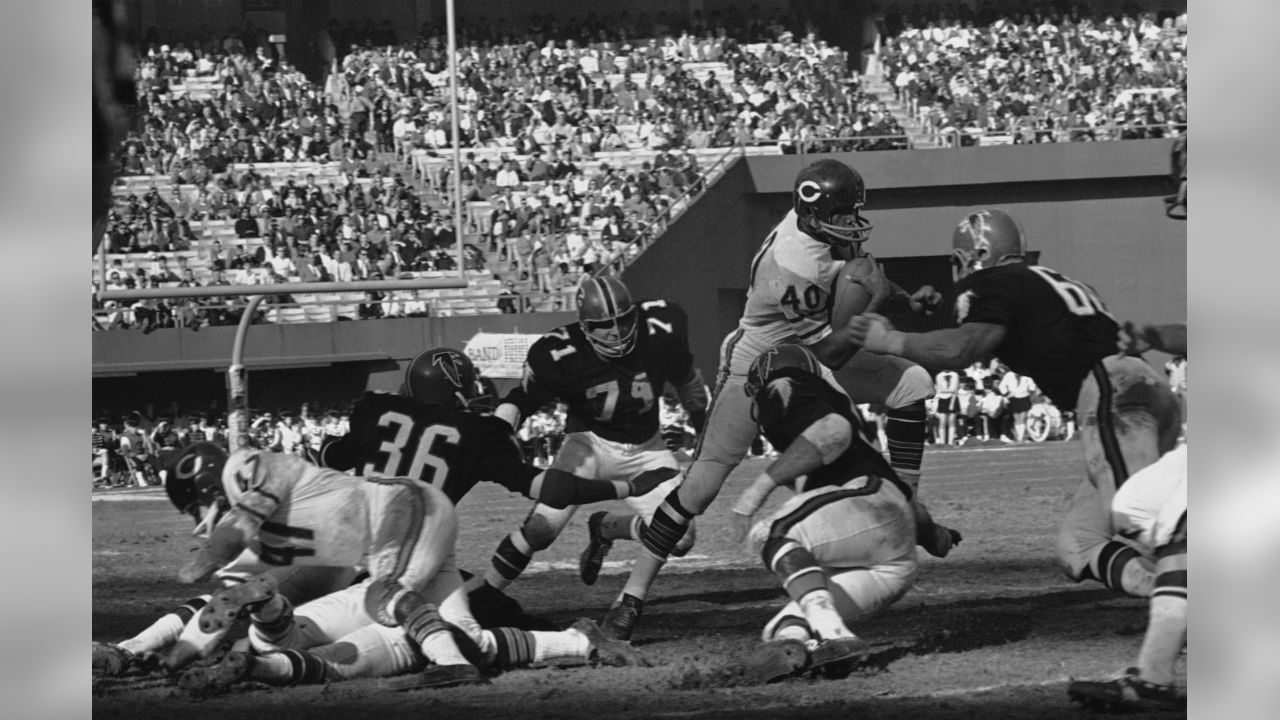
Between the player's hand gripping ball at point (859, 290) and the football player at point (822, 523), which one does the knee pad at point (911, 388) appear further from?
the football player at point (822, 523)

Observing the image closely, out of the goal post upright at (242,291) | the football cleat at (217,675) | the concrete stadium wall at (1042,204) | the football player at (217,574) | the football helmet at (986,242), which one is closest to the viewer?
the football cleat at (217,675)

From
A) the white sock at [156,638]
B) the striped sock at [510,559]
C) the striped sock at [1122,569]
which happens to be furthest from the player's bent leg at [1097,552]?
the white sock at [156,638]

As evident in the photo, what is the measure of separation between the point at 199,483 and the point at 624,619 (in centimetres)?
164

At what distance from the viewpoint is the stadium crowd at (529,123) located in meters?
12.8

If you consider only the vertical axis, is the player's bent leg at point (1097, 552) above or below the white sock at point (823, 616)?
above

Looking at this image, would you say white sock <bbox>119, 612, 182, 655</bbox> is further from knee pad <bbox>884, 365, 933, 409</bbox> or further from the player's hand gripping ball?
knee pad <bbox>884, 365, 933, 409</bbox>

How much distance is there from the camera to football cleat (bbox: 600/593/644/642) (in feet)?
18.5

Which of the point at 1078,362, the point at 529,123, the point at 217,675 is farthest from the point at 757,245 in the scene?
the point at 217,675

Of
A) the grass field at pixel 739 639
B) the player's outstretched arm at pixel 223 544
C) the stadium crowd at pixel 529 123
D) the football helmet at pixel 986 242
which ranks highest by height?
the stadium crowd at pixel 529 123

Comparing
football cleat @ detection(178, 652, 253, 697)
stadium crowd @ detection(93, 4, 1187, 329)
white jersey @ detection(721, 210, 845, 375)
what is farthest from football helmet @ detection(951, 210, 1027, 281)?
stadium crowd @ detection(93, 4, 1187, 329)

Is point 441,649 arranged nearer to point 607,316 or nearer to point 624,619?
point 624,619

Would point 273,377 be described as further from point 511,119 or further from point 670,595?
point 670,595
